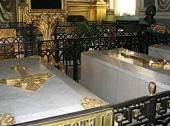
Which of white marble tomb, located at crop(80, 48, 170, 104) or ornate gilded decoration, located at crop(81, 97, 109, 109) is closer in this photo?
ornate gilded decoration, located at crop(81, 97, 109, 109)

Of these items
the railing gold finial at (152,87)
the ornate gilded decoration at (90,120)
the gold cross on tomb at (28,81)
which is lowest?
the gold cross on tomb at (28,81)

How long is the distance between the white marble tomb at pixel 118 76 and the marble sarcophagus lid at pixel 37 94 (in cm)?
76

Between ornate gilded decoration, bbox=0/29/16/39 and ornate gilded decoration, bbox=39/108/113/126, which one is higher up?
ornate gilded decoration, bbox=0/29/16/39

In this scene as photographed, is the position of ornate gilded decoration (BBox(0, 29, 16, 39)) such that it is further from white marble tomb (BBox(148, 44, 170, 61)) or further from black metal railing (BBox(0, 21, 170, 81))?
white marble tomb (BBox(148, 44, 170, 61))

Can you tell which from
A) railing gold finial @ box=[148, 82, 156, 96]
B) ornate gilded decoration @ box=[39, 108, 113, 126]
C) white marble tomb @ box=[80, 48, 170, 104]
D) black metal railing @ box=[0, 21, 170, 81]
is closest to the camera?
ornate gilded decoration @ box=[39, 108, 113, 126]

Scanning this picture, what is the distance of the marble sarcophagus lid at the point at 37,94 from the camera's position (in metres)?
1.92

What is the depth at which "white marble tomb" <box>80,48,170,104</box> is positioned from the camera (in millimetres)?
2893

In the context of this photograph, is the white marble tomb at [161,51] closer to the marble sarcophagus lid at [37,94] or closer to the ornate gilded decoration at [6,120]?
the marble sarcophagus lid at [37,94]

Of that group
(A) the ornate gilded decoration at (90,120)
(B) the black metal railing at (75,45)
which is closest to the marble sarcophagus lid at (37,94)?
(A) the ornate gilded decoration at (90,120)

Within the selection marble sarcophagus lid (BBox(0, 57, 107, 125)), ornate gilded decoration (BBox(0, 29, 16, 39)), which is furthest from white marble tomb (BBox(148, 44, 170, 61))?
ornate gilded decoration (BBox(0, 29, 16, 39))

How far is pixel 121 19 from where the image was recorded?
37.4 ft

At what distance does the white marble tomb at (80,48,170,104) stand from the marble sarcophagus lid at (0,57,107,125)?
765mm

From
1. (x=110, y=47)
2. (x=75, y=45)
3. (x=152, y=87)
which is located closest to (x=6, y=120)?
(x=152, y=87)

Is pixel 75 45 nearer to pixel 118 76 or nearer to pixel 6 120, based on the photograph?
pixel 118 76
